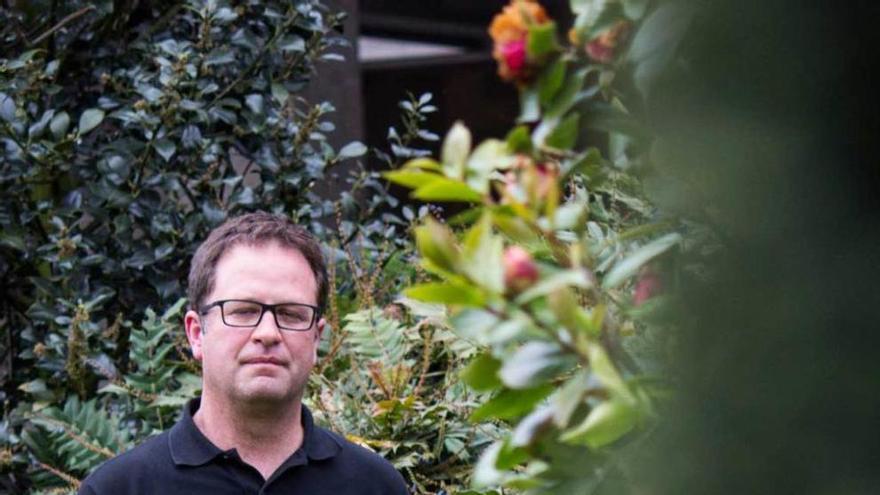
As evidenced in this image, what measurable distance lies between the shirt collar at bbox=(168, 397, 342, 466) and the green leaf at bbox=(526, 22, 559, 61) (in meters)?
2.16

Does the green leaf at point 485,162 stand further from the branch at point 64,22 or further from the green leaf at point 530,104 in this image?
the branch at point 64,22

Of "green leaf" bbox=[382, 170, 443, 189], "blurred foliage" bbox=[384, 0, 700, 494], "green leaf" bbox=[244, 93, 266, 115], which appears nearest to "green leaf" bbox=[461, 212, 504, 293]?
"blurred foliage" bbox=[384, 0, 700, 494]

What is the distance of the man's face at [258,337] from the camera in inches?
126

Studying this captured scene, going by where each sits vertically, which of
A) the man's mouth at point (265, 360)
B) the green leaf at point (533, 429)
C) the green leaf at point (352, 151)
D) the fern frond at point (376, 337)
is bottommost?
the fern frond at point (376, 337)

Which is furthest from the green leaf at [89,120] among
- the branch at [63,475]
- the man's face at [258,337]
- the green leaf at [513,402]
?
the green leaf at [513,402]

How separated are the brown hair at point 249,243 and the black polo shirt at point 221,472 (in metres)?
0.30

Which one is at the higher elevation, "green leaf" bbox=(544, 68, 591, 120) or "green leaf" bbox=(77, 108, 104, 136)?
"green leaf" bbox=(544, 68, 591, 120)

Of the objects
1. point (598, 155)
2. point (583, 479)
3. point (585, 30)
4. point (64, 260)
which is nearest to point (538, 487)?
point (583, 479)

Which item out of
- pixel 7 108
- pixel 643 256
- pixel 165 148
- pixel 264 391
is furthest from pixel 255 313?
pixel 643 256

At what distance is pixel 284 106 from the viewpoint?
5.15m

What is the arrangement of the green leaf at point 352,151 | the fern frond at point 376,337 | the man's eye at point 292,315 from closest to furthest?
the man's eye at point 292,315
the fern frond at point 376,337
the green leaf at point 352,151

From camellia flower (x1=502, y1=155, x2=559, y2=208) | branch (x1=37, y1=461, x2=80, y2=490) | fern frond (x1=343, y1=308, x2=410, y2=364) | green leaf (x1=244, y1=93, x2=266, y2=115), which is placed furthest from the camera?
green leaf (x1=244, y1=93, x2=266, y2=115)

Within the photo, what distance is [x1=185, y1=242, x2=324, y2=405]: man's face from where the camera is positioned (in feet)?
10.5

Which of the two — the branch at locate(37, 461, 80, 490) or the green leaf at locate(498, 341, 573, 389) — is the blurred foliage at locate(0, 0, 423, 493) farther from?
the green leaf at locate(498, 341, 573, 389)
